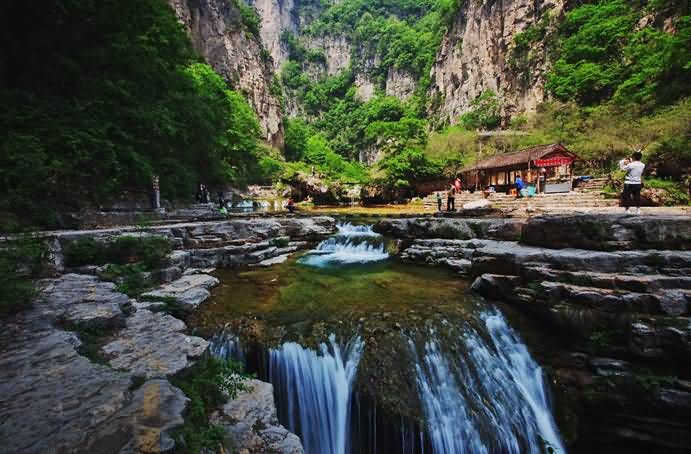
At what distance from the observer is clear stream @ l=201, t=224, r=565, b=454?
13.5ft

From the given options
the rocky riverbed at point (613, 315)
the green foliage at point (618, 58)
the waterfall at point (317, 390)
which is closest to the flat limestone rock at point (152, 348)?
the waterfall at point (317, 390)

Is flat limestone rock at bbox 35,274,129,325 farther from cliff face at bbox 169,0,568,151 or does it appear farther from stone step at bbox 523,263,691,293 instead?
cliff face at bbox 169,0,568,151

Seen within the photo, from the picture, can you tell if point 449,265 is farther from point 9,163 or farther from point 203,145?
point 203,145

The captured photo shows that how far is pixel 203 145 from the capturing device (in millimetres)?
20094

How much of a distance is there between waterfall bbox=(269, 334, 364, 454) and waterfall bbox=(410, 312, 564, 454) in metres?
1.10

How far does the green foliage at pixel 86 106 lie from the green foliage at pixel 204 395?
28.2ft

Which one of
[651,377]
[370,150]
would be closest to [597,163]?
[651,377]

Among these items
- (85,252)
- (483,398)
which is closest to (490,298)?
(483,398)

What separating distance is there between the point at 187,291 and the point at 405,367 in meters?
4.75

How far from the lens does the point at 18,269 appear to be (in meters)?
5.08

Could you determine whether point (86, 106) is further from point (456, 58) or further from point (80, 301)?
point (456, 58)

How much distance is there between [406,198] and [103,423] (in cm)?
3182

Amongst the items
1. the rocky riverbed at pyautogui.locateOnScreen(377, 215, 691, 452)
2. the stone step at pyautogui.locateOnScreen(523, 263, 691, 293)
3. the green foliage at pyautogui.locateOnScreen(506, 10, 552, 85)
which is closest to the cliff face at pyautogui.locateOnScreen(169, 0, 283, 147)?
the green foliage at pyautogui.locateOnScreen(506, 10, 552, 85)

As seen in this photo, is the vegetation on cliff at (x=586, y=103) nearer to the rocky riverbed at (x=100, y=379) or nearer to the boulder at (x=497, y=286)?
the boulder at (x=497, y=286)
